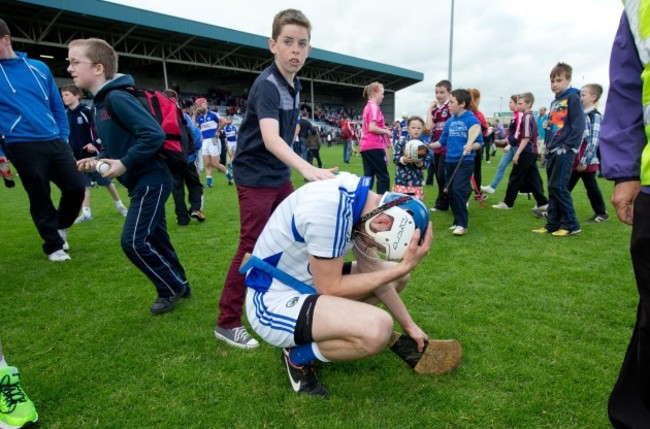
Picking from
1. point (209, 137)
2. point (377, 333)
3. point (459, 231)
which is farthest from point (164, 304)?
point (209, 137)

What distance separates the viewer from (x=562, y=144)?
5191mm

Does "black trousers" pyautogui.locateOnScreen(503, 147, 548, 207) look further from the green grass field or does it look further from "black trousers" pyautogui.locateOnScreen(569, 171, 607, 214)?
the green grass field

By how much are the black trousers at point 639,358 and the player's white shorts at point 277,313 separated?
142 cm

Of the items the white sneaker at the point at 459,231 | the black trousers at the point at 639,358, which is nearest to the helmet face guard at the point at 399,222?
the black trousers at the point at 639,358

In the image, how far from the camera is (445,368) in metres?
2.42

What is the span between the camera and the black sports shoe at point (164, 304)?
3.28 m

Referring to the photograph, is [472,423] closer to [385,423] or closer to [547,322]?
[385,423]

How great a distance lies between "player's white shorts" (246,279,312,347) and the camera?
2102mm

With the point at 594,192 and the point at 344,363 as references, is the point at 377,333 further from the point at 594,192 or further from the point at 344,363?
the point at 594,192

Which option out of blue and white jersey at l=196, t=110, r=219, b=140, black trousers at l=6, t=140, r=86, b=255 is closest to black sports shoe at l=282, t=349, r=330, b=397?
black trousers at l=6, t=140, r=86, b=255

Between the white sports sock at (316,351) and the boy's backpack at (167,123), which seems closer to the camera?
the white sports sock at (316,351)

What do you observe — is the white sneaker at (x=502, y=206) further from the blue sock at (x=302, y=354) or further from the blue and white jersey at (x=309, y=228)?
the blue sock at (x=302, y=354)

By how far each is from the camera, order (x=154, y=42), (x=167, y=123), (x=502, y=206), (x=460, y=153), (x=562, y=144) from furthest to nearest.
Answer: (x=154, y=42) → (x=502, y=206) → (x=460, y=153) → (x=562, y=144) → (x=167, y=123)

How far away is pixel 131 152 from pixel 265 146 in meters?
0.97
